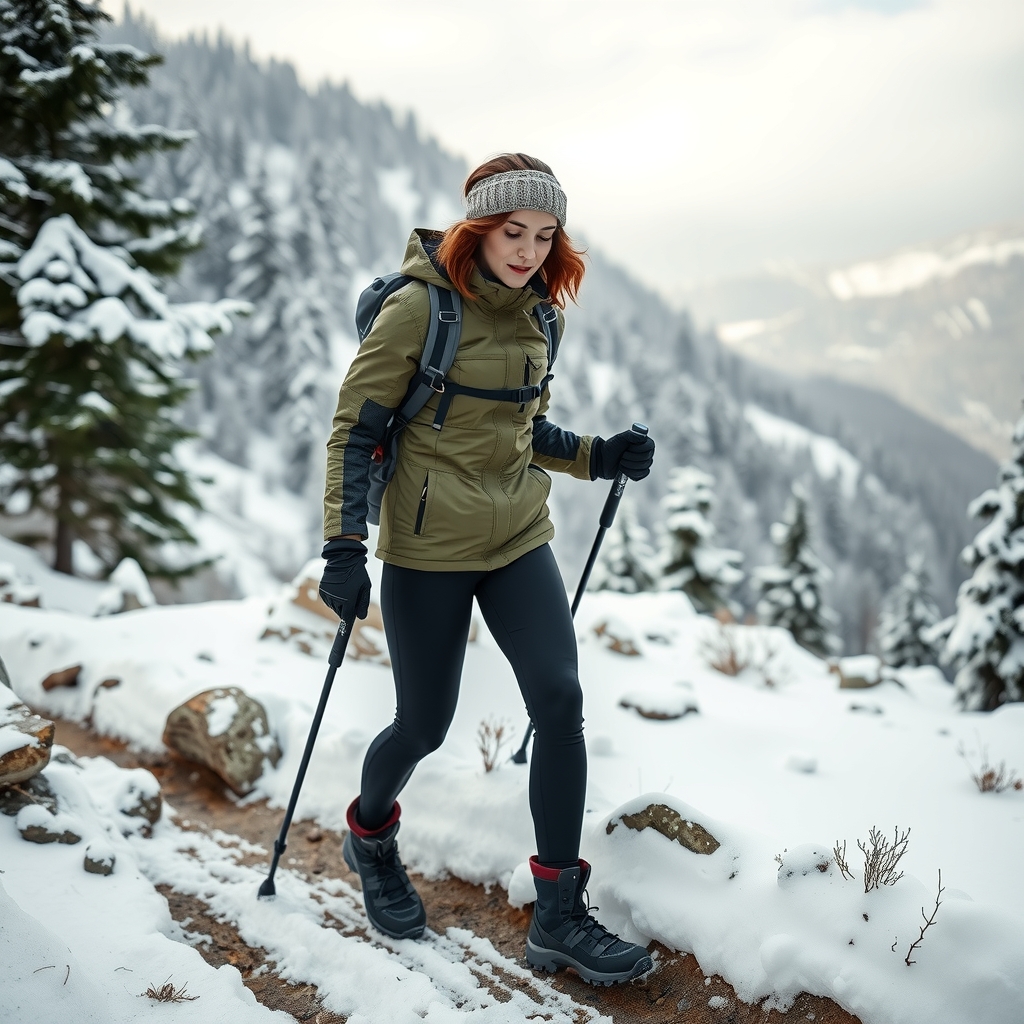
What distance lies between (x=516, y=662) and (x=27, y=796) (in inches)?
74.8

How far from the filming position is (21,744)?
277cm

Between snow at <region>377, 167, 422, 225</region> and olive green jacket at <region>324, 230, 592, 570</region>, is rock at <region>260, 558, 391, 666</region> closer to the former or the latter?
olive green jacket at <region>324, 230, 592, 570</region>

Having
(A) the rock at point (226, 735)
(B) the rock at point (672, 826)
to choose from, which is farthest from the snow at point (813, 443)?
(B) the rock at point (672, 826)

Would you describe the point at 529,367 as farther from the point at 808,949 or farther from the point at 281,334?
the point at 281,334

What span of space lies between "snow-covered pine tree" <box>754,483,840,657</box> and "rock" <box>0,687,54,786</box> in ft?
60.5

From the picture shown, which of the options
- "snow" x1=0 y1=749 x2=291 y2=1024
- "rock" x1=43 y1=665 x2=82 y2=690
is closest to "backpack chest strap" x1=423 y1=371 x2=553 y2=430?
"snow" x1=0 y1=749 x2=291 y2=1024

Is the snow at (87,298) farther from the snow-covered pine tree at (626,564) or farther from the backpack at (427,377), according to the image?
the snow-covered pine tree at (626,564)

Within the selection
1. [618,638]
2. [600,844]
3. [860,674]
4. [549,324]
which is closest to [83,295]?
[618,638]

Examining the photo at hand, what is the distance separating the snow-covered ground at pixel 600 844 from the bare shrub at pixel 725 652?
0.28 m

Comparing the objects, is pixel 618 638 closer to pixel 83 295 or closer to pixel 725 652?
pixel 725 652

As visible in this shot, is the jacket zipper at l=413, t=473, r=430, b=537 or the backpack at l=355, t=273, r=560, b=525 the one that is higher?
the backpack at l=355, t=273, r=560, b=525

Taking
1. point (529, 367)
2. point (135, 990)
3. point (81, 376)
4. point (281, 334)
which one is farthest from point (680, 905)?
point (281, 334)

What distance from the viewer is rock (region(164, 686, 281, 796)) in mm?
3977

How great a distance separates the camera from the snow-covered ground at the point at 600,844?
202 cm
